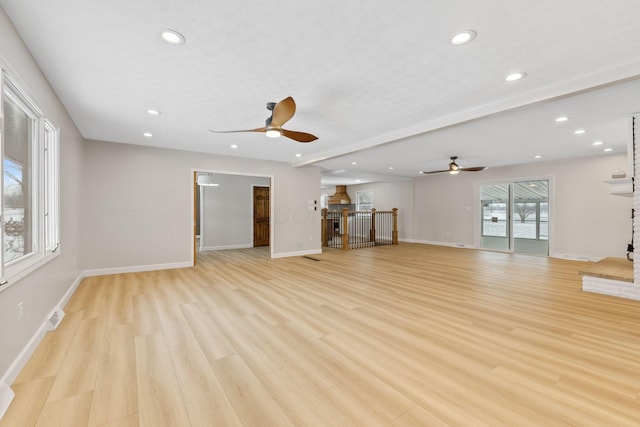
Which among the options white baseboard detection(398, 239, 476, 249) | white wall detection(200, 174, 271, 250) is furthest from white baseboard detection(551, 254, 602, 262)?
white wall detection(200, 174, 271, 250)

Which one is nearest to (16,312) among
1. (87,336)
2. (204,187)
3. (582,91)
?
(87,336)

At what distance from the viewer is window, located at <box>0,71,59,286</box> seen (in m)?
2.21

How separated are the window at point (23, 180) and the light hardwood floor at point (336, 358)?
0.82 meters

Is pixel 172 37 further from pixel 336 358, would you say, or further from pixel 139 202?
pixel 139 202

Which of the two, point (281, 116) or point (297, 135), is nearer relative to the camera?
point (281, 116)

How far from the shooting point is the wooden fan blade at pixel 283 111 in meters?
2.80

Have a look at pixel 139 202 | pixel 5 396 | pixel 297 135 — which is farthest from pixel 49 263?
pixel 297 135

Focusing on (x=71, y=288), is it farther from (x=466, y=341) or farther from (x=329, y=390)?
(x=466, y=341)

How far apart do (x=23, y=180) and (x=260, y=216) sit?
685 centimetres

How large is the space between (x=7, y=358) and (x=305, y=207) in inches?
244

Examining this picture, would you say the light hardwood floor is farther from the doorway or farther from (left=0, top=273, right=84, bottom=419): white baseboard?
the doorway

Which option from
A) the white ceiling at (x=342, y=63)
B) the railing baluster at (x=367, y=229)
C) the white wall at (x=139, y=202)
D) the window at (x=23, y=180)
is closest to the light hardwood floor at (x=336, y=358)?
the window at (x=23, y=180)

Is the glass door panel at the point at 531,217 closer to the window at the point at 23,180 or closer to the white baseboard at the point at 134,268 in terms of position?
the white baseboard at the point at 134,268

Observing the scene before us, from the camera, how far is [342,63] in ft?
8.18
